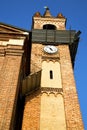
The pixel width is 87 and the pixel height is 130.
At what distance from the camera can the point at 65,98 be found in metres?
16.3

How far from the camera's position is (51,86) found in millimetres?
17453

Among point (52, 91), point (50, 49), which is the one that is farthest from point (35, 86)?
point (50, 49)

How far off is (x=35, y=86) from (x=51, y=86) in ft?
3.90

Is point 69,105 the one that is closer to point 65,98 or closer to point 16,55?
point 65,98

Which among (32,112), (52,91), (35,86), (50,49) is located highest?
(50,49)

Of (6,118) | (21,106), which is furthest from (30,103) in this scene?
(6,118)

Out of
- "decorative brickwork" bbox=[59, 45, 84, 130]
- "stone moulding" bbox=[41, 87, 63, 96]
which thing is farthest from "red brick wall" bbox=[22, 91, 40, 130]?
"decorative brickwork" bbox=[59, 45, 84, 130]

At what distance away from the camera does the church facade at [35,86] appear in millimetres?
11766

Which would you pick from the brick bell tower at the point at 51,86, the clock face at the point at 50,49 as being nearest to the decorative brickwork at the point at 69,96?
the brick bell tower at the point at 51,86

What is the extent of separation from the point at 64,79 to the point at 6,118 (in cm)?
825

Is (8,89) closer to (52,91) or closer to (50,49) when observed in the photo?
(52,91)

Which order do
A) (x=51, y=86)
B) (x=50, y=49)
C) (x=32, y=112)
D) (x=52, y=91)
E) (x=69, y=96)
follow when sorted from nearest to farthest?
(x=32, y=112), (x=69, y=96), (x=52, y=91), (x=51, y=86), (x=50, y=49)

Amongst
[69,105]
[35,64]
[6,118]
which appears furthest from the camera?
[35,64]

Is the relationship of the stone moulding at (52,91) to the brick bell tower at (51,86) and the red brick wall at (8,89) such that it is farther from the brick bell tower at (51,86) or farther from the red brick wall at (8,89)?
the red brick wall at (8,89)
